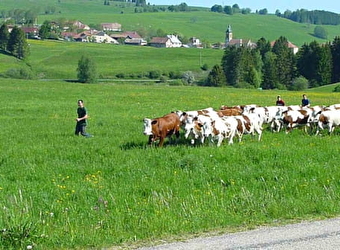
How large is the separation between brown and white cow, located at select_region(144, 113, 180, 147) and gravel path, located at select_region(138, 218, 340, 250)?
38.1 feet

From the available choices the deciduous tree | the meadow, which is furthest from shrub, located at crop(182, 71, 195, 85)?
the meadow

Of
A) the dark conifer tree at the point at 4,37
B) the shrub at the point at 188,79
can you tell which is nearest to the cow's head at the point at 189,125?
the shrub at the point at 188,79

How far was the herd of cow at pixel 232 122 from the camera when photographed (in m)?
22.4

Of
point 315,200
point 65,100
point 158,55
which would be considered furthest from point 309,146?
point 158,55

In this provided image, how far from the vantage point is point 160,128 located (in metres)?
22.7

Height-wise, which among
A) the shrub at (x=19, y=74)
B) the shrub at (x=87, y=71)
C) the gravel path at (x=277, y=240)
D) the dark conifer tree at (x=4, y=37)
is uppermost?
the gravel path at (x=277, y=240)

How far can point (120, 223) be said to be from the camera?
11.2m

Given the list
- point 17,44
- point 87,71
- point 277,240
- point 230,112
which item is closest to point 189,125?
point 230,112

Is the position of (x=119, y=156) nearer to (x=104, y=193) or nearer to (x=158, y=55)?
(x=104, y=193)

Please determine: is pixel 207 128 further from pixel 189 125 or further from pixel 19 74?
pixel 19 74

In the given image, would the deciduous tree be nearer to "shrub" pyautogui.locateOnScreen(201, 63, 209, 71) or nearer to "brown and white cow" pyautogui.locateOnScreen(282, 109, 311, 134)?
"shrub" pyautogui.locateOnScreen(201, 63, 209, 71)

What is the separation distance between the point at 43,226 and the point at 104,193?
2863 mm

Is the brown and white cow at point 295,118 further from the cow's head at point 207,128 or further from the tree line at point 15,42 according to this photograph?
the tree line at point 15,42

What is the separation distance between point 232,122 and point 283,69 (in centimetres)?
8467
